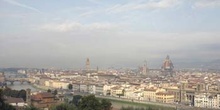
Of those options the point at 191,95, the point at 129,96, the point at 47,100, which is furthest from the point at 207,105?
the point at 47,100

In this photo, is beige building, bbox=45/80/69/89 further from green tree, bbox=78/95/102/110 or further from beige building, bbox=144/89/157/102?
green tree, bbox=78/95/102/110

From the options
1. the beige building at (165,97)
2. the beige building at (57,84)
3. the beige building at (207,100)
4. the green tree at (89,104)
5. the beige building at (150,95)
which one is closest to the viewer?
the green tree at (89,104)

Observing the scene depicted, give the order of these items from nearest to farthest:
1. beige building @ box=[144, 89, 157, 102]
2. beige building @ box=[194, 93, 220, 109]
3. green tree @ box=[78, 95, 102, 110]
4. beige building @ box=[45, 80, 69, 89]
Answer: green tree @ box=[78, 95, 102, 110], beige building @ box=[194, 93, 220, 109], beige building @ box=[144, 89, 157, 102], beige building @ box=[45, 80, 69, 89]

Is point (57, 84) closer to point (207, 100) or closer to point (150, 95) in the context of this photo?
point (150, 95)

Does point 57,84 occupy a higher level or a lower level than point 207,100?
higher

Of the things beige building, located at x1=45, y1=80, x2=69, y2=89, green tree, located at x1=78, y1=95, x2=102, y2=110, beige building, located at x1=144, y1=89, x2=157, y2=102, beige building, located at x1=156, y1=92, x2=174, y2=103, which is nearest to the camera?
green tree, located at x1=78, y1=95, x2=102, y2=110

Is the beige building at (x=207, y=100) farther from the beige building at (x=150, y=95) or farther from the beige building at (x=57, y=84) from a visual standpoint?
the beige building at (x=57, y=84)

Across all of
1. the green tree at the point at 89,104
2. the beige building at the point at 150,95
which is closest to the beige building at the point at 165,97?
the beige building at the point at 150,95

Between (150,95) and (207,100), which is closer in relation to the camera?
(207,100)

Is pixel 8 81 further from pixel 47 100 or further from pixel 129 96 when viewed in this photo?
pixel 47 100

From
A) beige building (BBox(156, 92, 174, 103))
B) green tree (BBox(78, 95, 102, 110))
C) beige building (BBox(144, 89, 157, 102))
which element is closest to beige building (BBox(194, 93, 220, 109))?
beige building (BBox(156, 92, 174, 103))

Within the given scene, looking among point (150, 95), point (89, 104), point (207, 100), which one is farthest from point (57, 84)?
point (89, 104)
